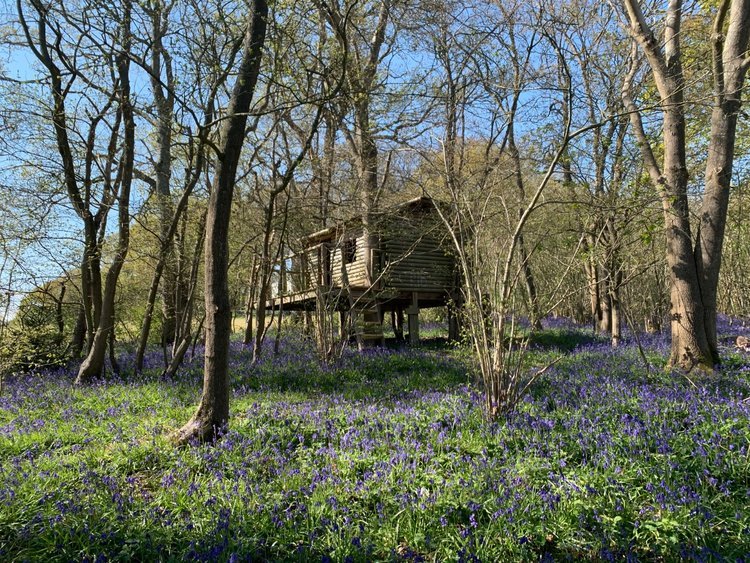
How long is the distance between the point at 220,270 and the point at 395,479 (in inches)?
105

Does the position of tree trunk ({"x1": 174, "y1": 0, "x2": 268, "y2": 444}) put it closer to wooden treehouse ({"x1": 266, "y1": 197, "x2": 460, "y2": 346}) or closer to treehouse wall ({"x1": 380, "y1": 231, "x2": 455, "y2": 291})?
wooden treehouse ({"x1": 266, "y1": 197, "x2": 460, "y2": 346})

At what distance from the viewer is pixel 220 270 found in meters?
4.87

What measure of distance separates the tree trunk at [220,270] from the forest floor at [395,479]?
30 centimetres

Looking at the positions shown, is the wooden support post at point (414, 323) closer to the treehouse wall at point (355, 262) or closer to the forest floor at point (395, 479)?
the treehouse wall at point (355, 262)

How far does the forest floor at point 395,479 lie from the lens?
2.98m

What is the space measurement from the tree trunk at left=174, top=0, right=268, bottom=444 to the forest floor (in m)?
0.30

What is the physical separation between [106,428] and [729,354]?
1032cm

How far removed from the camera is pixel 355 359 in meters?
10.9

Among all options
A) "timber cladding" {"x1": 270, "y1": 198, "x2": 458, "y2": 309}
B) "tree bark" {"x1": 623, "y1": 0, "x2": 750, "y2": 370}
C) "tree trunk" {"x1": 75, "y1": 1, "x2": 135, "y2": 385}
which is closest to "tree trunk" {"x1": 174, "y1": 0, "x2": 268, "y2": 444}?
"tree trunk" {"x1": 75, "y1": 1, "x2": 135, "y2": 385}

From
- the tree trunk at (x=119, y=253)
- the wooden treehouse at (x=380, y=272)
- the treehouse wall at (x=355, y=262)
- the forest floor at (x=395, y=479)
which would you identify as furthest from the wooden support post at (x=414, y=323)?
the tree trunk at (x=119, y=253)

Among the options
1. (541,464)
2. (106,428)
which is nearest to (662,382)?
(541,464)

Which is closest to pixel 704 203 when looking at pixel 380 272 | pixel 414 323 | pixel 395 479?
pixel 395 479

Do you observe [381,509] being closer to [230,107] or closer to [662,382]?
[230,107]

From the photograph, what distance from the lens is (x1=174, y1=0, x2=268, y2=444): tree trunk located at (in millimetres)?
4777
